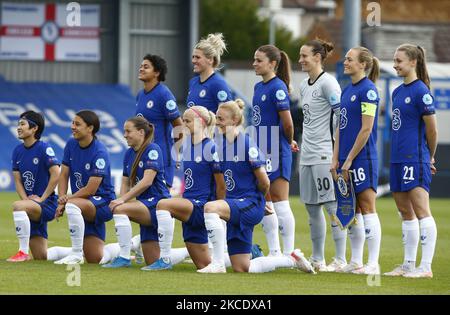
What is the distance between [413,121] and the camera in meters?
10.1

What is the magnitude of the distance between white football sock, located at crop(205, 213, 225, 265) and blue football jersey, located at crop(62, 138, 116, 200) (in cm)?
133

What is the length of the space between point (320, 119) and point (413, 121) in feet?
3.21

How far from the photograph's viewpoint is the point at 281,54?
1098 centimetres

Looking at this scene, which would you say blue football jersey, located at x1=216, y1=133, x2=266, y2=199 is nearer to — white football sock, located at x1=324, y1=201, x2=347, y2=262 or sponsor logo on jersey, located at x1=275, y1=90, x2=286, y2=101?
sponsor logo on jersey, located at x1=275, y1=90, x2=286, y2=101

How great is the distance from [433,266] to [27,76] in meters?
19.4

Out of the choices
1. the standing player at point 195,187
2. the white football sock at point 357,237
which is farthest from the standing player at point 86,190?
the white football sock at point 357,237

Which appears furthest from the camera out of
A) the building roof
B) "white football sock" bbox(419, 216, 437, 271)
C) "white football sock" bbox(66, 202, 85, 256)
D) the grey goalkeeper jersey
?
the building roof

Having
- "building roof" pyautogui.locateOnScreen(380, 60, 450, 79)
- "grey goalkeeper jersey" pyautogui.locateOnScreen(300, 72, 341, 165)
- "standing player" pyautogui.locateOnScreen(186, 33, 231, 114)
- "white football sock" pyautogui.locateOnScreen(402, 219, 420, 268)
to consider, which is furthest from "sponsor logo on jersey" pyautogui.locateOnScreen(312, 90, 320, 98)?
"building roof" pyautogui.locateOnScreen(380, 60, 450, 79)

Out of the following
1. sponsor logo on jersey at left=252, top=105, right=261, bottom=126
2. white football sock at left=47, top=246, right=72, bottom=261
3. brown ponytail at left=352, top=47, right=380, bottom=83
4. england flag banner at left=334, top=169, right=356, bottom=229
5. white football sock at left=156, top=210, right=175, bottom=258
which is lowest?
white football sock at left=47, top=246, right=72, bottom=261

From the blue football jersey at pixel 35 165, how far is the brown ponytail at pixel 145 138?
97 centimetres

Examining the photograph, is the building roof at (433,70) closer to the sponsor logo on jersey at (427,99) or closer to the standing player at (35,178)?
the standing player at (35,178)

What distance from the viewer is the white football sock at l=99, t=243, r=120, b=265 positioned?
10.8 meters
